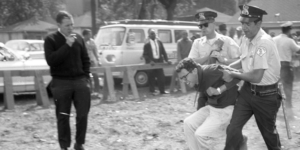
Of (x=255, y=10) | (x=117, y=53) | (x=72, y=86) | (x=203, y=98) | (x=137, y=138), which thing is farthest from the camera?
(x=117, y=53)

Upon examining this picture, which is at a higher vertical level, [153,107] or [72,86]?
[72,86]

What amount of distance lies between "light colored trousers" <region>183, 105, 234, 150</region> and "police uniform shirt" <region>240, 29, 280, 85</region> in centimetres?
56

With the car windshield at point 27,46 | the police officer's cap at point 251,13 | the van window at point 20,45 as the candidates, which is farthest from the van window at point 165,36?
the police officer's cap at point 251,13

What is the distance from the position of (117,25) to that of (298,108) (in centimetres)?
650

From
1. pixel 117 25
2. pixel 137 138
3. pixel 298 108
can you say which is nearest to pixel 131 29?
pixel 117 25

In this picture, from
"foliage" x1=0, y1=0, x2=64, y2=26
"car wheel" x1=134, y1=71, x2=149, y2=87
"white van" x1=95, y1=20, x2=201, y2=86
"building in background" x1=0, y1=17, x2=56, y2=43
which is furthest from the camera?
"foliage" x1=0, y1=0, x2=64, y2=26

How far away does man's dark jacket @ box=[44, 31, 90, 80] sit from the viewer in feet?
17.9

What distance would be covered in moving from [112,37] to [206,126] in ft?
30.3

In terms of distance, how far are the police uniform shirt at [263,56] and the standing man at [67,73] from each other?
2234mm

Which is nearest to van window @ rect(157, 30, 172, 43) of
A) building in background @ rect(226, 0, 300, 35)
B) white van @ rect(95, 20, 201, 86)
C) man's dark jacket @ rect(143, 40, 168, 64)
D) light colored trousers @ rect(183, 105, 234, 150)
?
white van @ rect(95, 20, 201, 86)

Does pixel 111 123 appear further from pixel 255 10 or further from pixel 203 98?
pixel 255 10

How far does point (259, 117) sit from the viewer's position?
4711 mm

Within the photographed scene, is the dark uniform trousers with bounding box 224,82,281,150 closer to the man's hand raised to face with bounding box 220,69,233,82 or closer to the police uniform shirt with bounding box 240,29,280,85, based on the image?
the police uniform shirt with bounding box 240,29,280,85

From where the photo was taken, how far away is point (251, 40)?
15.5ft
